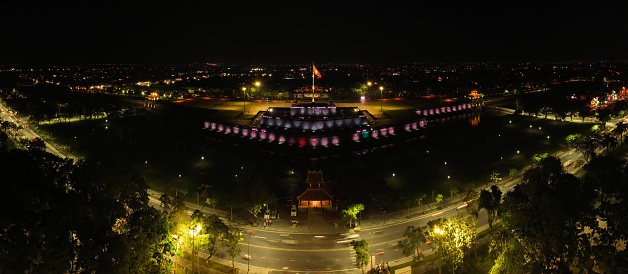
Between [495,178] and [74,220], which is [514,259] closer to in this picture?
[74,220]

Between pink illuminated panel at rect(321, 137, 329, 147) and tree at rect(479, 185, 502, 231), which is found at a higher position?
tree at rect(479, 185, 502, 231)

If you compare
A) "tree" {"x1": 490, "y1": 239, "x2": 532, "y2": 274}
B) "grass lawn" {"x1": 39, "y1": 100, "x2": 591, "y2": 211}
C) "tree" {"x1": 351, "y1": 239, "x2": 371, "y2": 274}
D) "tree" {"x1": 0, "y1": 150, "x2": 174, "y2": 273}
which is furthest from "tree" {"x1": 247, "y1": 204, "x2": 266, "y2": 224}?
"tree" {"x1": 490, "y1": 239, "x2": 532, "y2": 274}

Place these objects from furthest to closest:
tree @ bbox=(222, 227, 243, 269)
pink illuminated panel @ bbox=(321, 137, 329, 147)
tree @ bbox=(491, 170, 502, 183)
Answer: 1. pink illuminated panel @ bbox=(321, 137, 329, 147)
2. tree @ bbox=(491, 170, 502, 183)
3. tree @ bbox=(222, 227, 243, 269)

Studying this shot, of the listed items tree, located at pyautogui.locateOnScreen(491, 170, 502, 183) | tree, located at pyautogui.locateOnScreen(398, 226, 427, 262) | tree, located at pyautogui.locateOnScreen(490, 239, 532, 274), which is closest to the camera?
tree, located at pyautogui.locateOnScreen(490, 239, 532, 274)

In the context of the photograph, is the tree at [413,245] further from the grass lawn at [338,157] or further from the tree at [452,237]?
the grass lawn at [338,157]

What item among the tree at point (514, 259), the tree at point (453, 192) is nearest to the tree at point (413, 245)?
the tree at point (514, 259)

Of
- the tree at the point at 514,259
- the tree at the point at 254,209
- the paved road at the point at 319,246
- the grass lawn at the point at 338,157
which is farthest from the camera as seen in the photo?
the grass lawn at the point at 338,157

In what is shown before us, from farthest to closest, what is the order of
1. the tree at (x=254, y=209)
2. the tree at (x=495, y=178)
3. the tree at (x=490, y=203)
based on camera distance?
the tree at (x=495, y=178), the tree at (x=254, y=209), the tree at (x=490, y=203)

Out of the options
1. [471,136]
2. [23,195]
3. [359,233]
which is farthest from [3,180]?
[471,136]

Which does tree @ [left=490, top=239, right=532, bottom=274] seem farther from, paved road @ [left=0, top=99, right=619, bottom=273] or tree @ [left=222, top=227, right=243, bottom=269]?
tree @ [left=222, top=227, right=243, bottom=269]

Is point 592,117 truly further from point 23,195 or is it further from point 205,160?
point 23,195

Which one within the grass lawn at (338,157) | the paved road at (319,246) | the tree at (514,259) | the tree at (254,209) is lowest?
the paved road at (319,246)

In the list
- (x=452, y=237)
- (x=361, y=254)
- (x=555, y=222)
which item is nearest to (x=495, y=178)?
(x=452, y=237)
